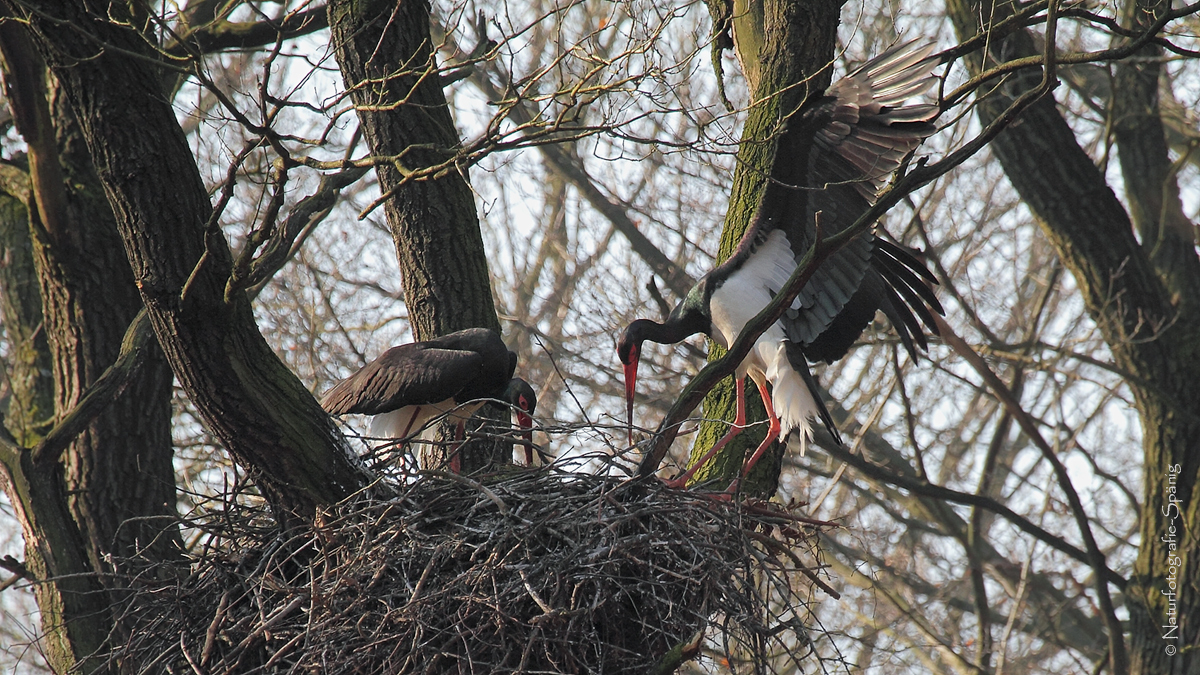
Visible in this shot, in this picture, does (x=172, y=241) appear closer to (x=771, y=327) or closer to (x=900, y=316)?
(x=771, y=327)

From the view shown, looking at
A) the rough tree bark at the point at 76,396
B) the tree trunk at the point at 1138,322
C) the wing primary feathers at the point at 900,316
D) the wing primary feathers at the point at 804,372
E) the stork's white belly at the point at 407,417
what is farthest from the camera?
the tree trunk at the point at 1138,322

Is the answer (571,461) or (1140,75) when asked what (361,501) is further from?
(1140,75)

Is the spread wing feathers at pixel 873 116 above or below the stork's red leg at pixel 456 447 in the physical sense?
above

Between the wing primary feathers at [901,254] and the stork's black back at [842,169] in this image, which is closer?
the stork's black back at [842,169]

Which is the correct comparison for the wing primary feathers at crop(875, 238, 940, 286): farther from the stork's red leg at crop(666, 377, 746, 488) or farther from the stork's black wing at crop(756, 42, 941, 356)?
the stork's red leg at crop(666, 377, 746, 488)

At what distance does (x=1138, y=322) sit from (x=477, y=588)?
616 cm

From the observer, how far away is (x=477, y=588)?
12.5 feet

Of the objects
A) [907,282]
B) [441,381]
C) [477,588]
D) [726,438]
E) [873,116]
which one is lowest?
[477,588]

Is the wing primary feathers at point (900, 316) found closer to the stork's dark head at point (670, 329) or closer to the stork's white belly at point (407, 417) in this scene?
the stork's dark head at point (670, 329)

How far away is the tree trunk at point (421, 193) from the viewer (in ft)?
18.4

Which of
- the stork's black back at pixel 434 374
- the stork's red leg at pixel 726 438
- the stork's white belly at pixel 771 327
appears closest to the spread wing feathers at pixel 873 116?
the stork's white belly at pixel 771 327

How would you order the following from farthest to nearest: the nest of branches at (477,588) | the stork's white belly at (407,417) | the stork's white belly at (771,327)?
the stork's white belly at (407,417) < the stork's white belly at (771,327) < the nest of branches at (477,588)

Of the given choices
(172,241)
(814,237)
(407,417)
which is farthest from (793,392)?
(172,241)

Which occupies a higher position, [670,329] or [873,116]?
[873,116]
